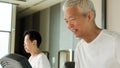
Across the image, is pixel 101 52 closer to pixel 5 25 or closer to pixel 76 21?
pixel 76 21

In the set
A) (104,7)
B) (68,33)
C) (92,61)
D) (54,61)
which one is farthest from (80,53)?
(54,61)

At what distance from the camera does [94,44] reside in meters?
1.26

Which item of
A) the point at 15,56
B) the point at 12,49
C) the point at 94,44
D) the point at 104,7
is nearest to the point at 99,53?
the point at 94,44

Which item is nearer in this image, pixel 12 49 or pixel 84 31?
pixel 84 31

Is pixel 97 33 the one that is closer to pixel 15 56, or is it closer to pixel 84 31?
pixel 84 31

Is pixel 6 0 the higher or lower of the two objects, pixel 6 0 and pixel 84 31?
the higher

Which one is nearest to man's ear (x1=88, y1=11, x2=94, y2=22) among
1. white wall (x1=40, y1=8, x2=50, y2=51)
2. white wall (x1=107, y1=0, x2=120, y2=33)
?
white wall (x1=107, y1=0, x2=120, y2=33)

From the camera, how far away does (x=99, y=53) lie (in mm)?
1244

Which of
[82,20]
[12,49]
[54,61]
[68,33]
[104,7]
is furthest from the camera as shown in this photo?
Answer: [12,49]

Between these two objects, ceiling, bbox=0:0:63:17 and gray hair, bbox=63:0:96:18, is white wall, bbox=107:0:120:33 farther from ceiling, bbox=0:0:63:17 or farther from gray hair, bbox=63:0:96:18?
gray hair, bbox=63:0:96:18

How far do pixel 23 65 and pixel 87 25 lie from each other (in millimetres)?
587

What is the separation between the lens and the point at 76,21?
3.95 ft

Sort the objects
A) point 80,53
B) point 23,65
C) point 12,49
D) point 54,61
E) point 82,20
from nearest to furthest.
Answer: point 23,65, point 82,20, point 80,53, point 54,61, point 12,49

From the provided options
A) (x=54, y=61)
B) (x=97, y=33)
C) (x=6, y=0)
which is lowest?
(x=54, y=61)
